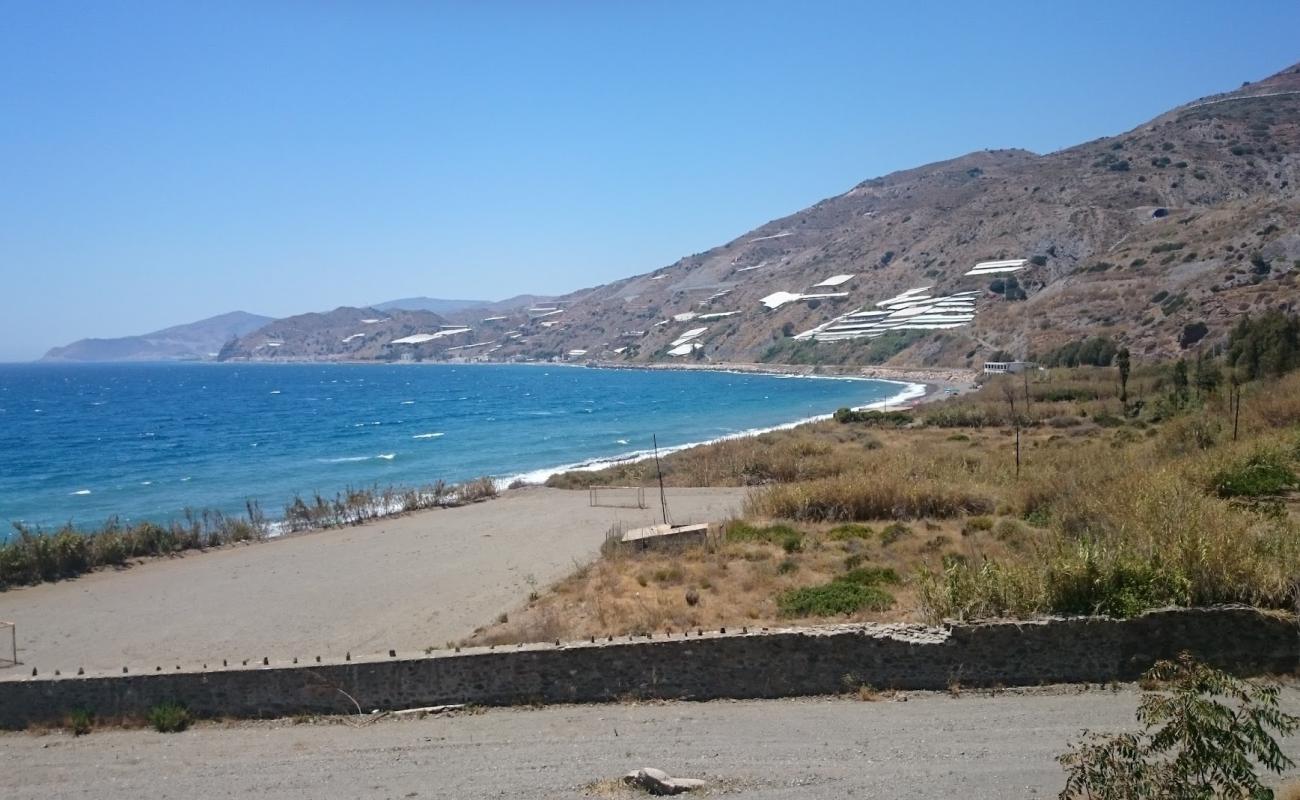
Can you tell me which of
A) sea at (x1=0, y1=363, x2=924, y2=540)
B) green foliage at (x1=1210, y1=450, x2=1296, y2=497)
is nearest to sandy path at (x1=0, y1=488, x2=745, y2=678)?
sea at (x1=0, y1=363, x2=924, y2=540)

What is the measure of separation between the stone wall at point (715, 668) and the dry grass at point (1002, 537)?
0.61m

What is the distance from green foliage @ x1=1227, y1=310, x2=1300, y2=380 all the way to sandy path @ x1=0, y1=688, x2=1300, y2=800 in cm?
3179

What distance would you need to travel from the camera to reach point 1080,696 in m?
10.3

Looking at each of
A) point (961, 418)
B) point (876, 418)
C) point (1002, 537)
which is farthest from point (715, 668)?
point (876, 418)

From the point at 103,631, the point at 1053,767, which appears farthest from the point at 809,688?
the point at 103,631

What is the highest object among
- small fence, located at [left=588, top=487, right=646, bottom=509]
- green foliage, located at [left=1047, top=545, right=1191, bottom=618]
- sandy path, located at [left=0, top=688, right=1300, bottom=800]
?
green foliage, located at [left=1047, top=545, right=1191, bottom=618]

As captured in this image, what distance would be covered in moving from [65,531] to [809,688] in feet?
71.6

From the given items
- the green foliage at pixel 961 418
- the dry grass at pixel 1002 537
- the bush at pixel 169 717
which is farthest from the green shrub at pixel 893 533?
the green foliage at pixel 961 418

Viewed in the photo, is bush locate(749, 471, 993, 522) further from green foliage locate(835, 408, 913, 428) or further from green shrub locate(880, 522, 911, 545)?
green foliage locate(835, 408, 913, 428)

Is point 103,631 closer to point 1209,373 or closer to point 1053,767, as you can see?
point 1053,767

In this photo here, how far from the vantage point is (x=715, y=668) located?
10961mm

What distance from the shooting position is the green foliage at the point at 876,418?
48438mm

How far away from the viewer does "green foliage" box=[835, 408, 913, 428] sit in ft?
159

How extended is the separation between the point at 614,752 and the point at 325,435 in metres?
61.0
